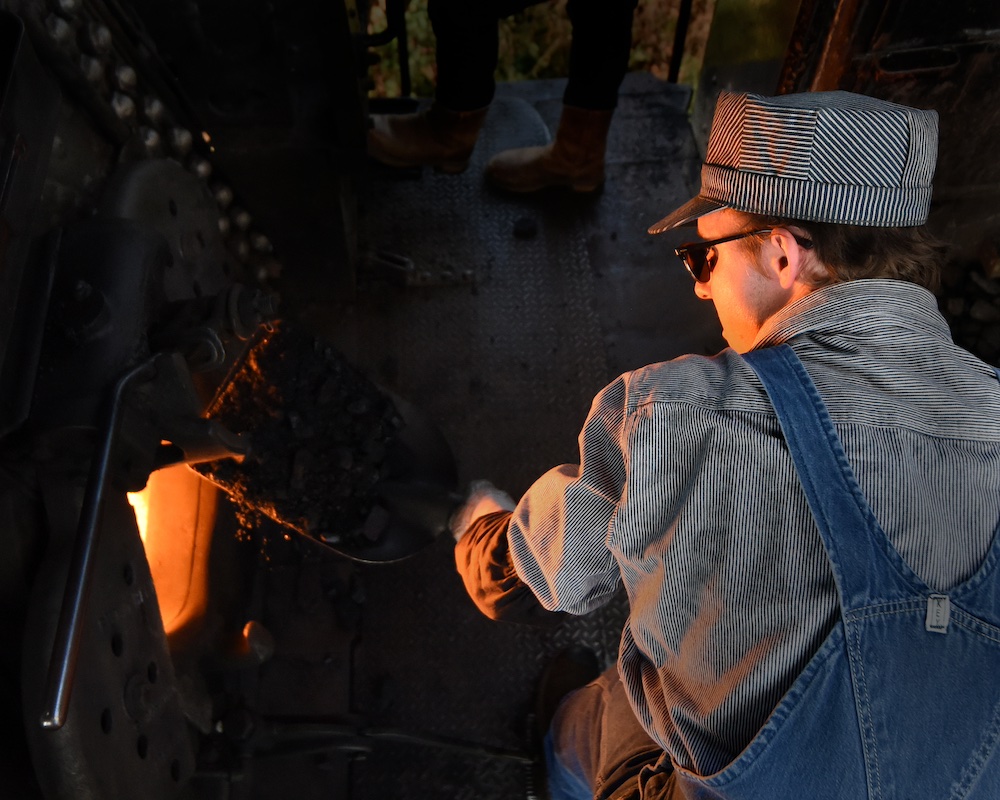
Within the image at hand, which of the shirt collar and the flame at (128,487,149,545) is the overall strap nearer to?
the shirt collar

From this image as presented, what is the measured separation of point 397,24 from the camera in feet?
7.91

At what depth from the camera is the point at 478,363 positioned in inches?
107

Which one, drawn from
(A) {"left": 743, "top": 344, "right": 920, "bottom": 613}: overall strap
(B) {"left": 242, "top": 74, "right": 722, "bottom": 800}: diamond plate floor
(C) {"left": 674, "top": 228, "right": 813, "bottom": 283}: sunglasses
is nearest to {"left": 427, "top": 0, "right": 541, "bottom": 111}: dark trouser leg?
(B) {"left": 242, "top": 74, "right": 722, "bottom": 800}: diamond plate floor

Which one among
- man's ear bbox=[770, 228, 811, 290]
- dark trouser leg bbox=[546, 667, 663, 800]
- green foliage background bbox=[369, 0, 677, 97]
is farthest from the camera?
green foliage background bbox=[369, 0, 677, 97]

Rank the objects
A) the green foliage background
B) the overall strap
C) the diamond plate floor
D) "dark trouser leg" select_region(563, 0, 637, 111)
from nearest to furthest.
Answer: the overall strap < the diamond plate floor < "dark trouser leg" select_region(563, 0, 637, 111) < the green foliage background

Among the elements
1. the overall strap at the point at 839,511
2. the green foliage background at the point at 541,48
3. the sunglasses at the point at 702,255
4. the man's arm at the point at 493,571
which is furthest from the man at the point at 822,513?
the green foliage background at the point at 541,48

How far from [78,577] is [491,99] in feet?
7.55

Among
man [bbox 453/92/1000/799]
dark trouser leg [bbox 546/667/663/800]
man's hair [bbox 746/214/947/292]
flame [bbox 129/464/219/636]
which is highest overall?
man's hair [bbox 746/214/947/292]

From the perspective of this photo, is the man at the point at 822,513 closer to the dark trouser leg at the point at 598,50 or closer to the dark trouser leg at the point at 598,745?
the dark trouser leg at the point at 598,745

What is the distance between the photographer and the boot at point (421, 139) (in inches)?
114

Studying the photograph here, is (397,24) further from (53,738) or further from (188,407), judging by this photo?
(53,738)

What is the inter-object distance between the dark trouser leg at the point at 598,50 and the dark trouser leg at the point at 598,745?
80.3 inches

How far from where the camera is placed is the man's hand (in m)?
1.85

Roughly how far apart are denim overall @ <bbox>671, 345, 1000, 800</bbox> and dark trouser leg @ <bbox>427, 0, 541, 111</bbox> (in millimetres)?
1979
